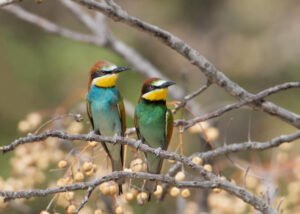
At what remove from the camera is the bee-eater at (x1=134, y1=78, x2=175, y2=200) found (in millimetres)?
3051

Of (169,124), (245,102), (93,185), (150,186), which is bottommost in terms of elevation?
(93,185)

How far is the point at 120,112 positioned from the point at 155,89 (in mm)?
253

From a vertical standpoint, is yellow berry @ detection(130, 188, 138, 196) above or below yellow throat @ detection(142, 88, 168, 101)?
below

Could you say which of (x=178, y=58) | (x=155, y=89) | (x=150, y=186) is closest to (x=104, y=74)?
(x=155, y=89)

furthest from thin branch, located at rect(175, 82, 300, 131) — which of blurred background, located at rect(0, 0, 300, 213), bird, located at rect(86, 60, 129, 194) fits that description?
blurred background, located at rect(0, 0, 300, 213)

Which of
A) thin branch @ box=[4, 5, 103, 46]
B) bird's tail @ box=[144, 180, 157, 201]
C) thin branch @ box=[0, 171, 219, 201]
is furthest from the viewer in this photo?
thin branch @ box=[4, 5, 103, 46]

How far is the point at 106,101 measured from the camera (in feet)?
10.2

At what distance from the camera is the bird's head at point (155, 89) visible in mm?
2961

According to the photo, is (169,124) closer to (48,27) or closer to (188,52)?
(188,52)

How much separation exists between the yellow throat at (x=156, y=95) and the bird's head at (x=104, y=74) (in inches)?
8.0

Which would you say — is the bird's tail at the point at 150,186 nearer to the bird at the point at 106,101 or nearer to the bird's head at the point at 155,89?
the bird at the point at 106,101

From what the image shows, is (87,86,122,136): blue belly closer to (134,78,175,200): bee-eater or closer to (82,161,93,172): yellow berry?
(134,78,175,200): bee-eater

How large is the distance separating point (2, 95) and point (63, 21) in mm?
1562

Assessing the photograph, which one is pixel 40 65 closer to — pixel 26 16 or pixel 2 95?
pixel 2 95
